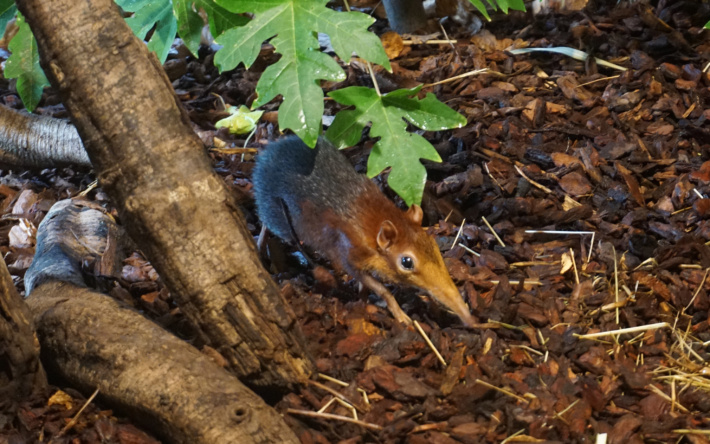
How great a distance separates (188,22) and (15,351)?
6.15 feet

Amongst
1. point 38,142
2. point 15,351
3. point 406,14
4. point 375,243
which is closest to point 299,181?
point 375,243

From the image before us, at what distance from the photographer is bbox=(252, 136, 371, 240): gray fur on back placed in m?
4.48

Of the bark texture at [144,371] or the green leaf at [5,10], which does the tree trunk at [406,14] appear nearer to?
the green leaf at [5,10]

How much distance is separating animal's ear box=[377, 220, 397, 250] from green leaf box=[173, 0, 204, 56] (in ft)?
4.91

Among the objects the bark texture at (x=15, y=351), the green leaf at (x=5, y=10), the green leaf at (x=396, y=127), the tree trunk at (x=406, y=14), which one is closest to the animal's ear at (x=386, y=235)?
the green leaf at (x=396, y=127)

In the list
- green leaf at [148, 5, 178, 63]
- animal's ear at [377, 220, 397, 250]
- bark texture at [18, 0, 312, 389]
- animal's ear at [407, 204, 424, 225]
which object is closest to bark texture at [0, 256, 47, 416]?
bark texture at [18, 0, 312, 389]

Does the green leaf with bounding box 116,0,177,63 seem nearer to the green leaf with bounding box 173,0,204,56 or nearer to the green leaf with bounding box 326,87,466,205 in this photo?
the green leaf with bounding box 173,0,204,56

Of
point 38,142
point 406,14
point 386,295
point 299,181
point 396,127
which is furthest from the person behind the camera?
point 406,14

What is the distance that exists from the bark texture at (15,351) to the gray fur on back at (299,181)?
198 centimetres

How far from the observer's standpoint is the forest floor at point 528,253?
3.20 metres

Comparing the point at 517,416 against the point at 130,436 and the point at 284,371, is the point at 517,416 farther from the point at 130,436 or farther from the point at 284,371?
the point at 130,436

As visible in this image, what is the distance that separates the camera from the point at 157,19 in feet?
12.6

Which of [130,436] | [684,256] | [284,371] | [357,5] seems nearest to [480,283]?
[684,256]

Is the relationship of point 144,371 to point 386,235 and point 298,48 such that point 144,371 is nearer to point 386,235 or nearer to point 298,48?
point 298,48
